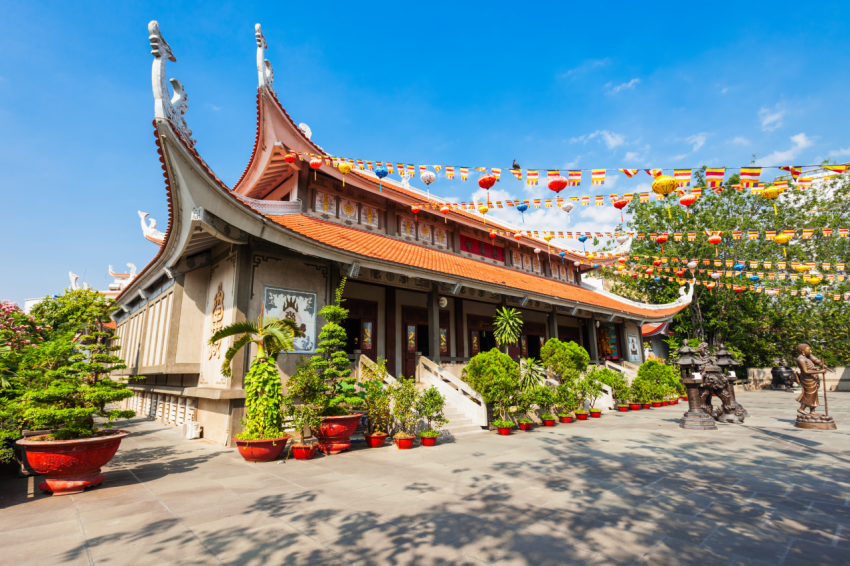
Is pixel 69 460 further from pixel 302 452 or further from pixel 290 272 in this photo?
pixel 290 272

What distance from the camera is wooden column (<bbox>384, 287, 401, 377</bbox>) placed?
11945mm

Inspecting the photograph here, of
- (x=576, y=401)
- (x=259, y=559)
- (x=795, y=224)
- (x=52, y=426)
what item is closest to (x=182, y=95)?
(x=52, y=426)

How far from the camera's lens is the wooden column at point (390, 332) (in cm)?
1195

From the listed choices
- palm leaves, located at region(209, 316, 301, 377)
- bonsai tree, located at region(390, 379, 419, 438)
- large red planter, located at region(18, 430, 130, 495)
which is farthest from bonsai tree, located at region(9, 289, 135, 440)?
bonsai tree, located at region(390, 379, 419, 438)

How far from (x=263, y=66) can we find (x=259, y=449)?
8.69 metres

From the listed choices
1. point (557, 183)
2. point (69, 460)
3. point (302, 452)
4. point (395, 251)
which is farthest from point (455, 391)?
point (69, 460)

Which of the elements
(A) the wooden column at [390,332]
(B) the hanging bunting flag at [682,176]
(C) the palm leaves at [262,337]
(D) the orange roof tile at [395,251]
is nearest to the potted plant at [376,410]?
(C) the palm leaves at [262,337]

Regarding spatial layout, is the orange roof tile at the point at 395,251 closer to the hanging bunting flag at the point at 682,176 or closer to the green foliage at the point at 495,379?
the green foliage at the point at 495,379

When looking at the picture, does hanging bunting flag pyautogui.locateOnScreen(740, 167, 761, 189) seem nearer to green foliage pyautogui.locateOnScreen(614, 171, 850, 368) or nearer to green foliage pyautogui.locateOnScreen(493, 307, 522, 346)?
green foliage pyautogui.locateOnScreen(493, 307, 522, 346)

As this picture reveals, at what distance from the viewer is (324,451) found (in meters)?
7.37

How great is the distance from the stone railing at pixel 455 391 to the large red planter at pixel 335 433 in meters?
3.29

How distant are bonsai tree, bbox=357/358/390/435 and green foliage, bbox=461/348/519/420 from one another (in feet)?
8.42

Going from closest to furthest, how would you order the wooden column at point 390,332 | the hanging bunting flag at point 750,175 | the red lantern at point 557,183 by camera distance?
the hanging bunting flag at point 750,175 < the red lantern at point 557,183 < the wooden column at point 390,332

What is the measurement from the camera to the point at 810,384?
878cm
